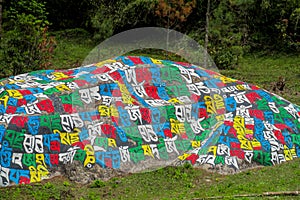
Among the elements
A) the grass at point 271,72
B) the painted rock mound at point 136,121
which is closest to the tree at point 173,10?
the grass at point 271,72

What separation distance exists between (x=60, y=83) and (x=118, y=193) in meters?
5.21

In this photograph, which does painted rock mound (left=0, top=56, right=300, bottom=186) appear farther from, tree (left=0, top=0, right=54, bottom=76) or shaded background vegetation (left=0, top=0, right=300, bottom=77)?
shaded background vegetation (left=0, top=0, right=300, bottom=77)

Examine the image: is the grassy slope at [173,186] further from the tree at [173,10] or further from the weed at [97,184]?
the tree at [173,10]

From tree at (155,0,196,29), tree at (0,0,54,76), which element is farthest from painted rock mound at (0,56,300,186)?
tree at (155,0,196,29)

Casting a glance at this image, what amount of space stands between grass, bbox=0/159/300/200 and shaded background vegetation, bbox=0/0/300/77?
10.8 meters

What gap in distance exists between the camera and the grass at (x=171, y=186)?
645 inches

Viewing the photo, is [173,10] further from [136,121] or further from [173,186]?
[173,186]

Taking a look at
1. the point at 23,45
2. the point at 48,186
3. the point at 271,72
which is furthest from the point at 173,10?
the point at 48,186

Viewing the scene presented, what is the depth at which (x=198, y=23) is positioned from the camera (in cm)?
3681

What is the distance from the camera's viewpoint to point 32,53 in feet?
87.7

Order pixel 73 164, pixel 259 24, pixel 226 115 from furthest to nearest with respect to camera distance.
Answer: pixel 259 24 → pixel 226 115 → pixel 73 164

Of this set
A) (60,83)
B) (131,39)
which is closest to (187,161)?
(60,83)

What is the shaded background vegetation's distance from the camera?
29.0m

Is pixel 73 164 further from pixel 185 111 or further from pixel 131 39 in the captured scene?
pixel 131 39
